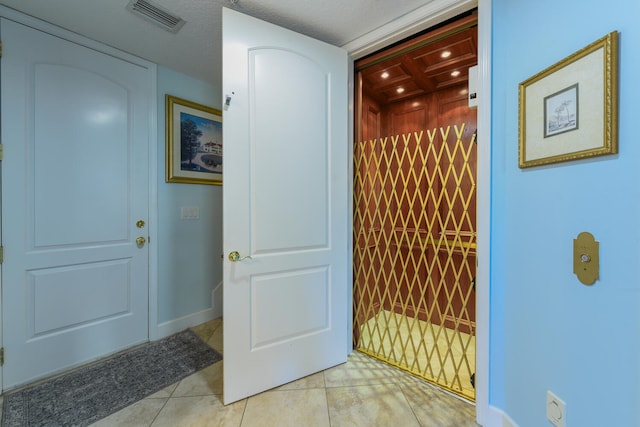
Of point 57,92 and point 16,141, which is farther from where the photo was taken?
point 57,92

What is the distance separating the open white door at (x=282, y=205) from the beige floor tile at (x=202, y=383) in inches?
7.9

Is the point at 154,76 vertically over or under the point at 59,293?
over

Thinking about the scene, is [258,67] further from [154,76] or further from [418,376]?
[418,376]

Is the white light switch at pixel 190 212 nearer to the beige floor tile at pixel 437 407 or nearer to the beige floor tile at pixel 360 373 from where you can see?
the beige floor tile at pixel 360 373

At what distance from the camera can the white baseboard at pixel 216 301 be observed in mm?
2384

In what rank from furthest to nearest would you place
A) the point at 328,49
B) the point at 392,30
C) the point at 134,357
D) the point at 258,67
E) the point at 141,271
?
the point at 141,271 → the point at 134,357 → the point at 328,49 → the point at 392,30 → the point at 258,67

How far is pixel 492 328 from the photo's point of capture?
1233 mm

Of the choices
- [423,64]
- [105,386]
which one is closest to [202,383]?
[105,386]

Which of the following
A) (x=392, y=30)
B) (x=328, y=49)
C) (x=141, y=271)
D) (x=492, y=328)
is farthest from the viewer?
(x=141, y=271)

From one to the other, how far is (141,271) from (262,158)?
140 cm

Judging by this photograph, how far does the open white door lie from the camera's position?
135cm

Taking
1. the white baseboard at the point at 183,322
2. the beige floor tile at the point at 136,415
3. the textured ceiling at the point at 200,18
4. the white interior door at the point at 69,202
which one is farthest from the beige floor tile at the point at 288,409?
the textured ceiling at the point at 200,18

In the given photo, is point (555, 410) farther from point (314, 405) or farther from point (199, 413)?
point (199, 413)

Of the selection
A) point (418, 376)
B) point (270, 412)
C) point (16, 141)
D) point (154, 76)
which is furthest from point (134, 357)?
point (154, 76)
